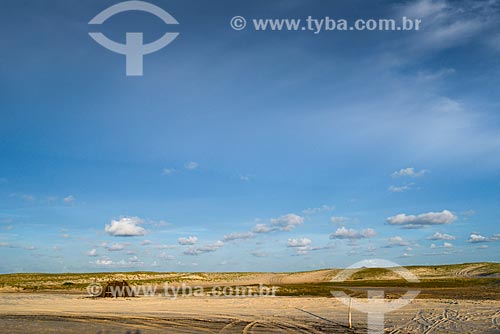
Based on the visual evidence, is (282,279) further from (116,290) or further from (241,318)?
(241,318)

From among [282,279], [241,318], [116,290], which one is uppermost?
[241,318]

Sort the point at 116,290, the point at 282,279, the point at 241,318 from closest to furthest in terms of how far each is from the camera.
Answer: the point at 241,318
the point at 116,290
the point at 282,279

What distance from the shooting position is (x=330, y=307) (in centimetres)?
2908

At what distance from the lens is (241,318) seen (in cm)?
2431

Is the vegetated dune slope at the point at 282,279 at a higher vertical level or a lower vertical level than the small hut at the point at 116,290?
lower

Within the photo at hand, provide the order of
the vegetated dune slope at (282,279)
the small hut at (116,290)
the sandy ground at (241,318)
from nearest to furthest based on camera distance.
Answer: the sandy ground at (241,318) < the small hut at (116,290) < the vegetated dune slope at (282,279)

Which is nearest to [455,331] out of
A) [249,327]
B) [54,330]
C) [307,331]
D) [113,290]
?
[307,331]

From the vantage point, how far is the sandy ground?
814 inches

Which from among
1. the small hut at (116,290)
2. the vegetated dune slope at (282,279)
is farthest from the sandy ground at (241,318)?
the vegetated dune slope at (282,279)

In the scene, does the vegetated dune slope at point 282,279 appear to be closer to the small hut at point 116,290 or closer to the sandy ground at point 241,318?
the small hut at point 116,290

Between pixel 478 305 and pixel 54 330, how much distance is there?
2512 centimetres

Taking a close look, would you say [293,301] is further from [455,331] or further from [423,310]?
[455,331]

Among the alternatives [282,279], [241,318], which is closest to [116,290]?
[241,318]

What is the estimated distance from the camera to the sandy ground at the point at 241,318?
2067 centimetres
